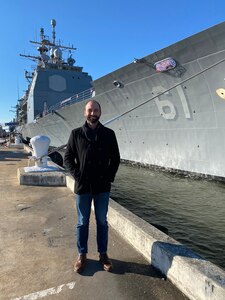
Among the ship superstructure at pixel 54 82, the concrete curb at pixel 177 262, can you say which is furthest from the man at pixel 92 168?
the ship superstructure at pixel 54 82

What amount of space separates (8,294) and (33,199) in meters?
3.17

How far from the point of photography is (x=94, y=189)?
9.29 ft

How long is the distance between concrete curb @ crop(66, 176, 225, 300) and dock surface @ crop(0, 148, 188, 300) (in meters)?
0.07

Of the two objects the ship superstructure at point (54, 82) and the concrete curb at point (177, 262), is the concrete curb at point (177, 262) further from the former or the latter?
the ship superstructure at point (54, 82)

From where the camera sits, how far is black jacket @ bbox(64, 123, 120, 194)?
279 cm

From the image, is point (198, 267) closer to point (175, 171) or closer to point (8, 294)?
point (8, 294)

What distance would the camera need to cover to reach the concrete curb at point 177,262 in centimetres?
221

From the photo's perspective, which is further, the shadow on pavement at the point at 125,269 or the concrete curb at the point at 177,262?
the shadow on pavement at the point at 125,269

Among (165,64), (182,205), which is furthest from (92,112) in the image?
(165,64)

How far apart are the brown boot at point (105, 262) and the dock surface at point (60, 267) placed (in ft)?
0.15

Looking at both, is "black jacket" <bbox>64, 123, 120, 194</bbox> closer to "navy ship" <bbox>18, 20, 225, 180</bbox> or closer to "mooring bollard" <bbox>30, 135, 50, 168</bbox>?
"navy ship" <bbox>18, 20, 225, 180</bbox>

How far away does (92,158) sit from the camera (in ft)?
9.14

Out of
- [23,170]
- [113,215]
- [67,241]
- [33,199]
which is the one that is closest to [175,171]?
[23,170]

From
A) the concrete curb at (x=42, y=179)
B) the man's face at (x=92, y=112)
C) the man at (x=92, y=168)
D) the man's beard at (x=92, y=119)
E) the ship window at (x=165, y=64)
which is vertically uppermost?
the ship window at (x=165, y=64)
